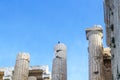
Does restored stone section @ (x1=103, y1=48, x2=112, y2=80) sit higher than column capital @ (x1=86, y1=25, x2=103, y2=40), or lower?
lower

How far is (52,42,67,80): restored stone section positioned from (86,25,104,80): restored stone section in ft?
4.87

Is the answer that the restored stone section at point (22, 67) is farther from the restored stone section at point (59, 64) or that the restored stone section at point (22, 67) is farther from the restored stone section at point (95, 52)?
the restored stone section at point (95, 52)

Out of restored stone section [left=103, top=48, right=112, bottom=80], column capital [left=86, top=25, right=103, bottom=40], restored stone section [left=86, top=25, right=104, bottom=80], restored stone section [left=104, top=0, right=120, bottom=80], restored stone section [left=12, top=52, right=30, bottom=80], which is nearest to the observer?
restored stone section [left=104, top=0, right=120, bottom=80]

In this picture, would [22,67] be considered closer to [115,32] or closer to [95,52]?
[95,52]

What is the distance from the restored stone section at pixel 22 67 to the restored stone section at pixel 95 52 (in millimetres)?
3593

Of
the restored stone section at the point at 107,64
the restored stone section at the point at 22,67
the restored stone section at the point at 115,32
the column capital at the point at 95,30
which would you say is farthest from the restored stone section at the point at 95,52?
the restored stone section at the point at 22,67

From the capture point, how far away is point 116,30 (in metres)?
18.0

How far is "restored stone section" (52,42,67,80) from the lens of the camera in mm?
22297

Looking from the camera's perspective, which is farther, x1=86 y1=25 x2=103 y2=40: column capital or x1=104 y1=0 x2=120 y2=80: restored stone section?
x1=86 y1=25 x2=103 y2=40: column capital

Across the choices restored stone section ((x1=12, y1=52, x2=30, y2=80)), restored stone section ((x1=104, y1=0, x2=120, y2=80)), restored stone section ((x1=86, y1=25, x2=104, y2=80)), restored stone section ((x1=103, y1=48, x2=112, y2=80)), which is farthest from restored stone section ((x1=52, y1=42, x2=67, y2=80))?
restored stone section ((x1=104, y1=0, x2=120, y2=80))

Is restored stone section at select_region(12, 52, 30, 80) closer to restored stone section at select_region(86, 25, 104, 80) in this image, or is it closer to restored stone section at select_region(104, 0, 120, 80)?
restored stone section at select_region(86, 25, 104, 80)

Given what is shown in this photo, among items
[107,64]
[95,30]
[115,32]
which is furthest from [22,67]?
[115,32]

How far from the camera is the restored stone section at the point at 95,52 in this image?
69.2ft

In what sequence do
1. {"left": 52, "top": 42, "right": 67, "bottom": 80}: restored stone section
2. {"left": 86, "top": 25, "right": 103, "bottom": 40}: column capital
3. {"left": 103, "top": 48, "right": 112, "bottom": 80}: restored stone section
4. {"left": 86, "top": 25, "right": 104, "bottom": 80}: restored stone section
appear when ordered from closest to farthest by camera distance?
1. {"left": 86, "top": 25, "right": 104, "bottom": 80}: restored stone section
2. {"left": 103, "top": 48, "right": 112, "bottom": 80}: restored stone section
3. {"left": 52, "top": 42, "right": 67, "bottom": 80}: restored stone section
4. {"left": 86, "top": 25, "right": 103, "bottom": 40}: column capital
